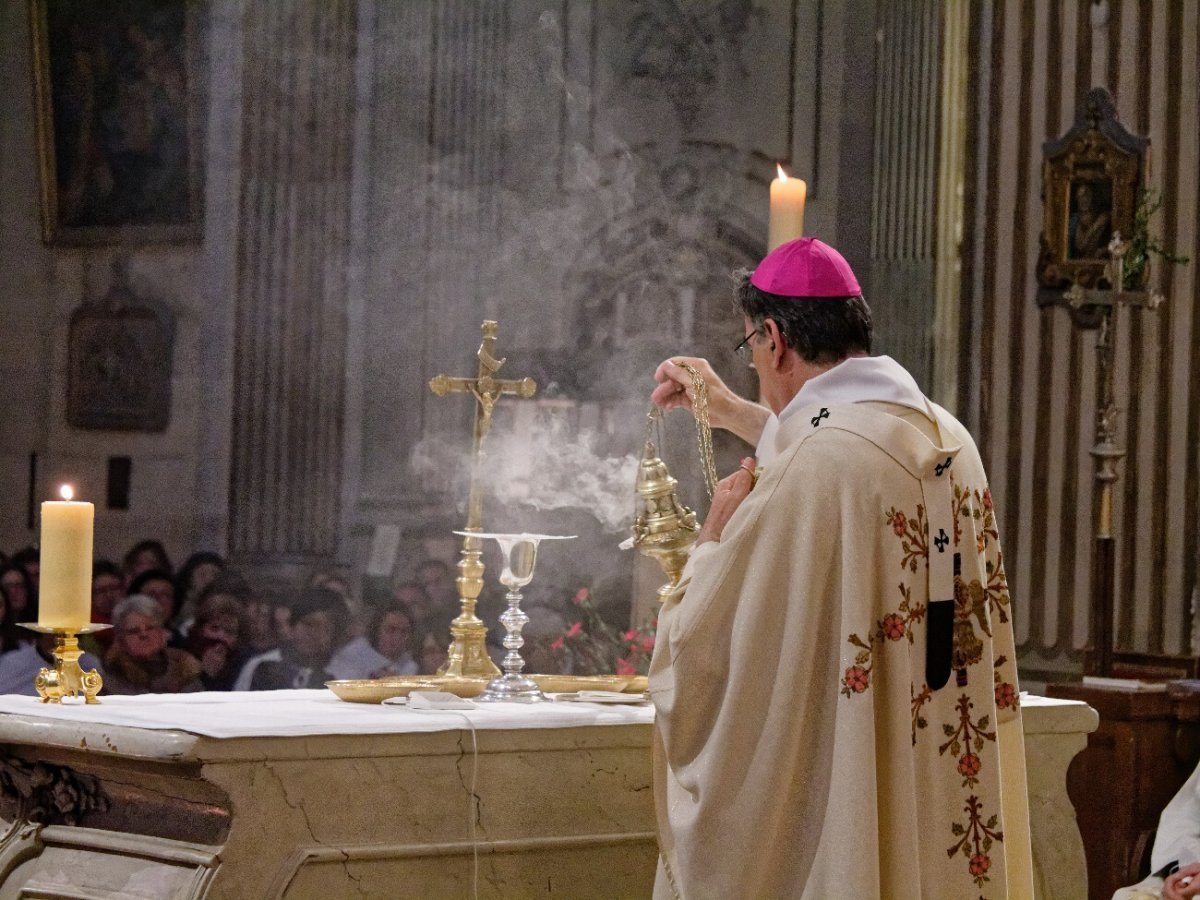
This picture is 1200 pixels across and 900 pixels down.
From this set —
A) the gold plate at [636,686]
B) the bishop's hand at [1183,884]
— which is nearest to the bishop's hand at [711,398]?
the gold plate at [636,686]

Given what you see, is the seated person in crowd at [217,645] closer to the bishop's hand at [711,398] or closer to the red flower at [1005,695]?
the bishop's hand at [711,398]

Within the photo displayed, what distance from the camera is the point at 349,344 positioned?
23.8 ft

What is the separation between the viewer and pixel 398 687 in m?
3.13

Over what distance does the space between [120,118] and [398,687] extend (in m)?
4.72

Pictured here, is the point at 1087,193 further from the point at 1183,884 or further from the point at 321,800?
the point at 321,800

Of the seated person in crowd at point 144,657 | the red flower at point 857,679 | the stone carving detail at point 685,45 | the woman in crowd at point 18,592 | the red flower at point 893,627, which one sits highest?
the stone carving detail at point 685,45

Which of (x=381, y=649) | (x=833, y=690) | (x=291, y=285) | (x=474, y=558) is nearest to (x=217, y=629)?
(x=381, y=649)

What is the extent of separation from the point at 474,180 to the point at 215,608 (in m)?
2.22

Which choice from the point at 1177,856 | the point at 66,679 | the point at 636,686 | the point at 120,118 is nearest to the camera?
the point at 66,679

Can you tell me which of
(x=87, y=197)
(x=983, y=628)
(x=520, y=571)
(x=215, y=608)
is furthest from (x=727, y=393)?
(x=87, y=197)

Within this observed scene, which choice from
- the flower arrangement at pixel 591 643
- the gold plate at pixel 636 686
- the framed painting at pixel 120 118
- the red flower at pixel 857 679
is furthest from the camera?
the flower arrangement at pixel 591 643

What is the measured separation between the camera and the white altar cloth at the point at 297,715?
2.56 m

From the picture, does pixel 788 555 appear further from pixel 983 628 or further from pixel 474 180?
pixel 474 180

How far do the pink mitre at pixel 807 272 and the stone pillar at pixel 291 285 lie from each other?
463 cm
